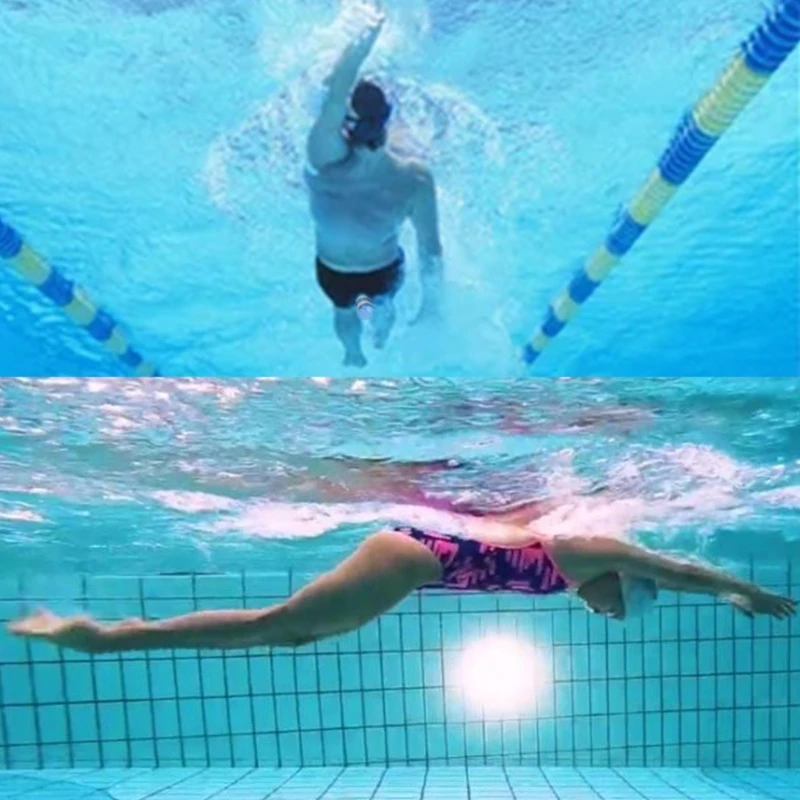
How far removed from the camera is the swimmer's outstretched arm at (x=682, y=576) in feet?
12.7

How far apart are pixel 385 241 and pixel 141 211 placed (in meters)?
1.31

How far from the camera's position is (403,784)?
9.01m

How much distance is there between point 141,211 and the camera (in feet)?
15.4

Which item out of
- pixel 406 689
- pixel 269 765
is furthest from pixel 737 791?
pixel 269 765

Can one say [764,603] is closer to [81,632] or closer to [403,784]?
[81,632]

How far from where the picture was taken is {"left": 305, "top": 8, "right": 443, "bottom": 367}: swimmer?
4273mm

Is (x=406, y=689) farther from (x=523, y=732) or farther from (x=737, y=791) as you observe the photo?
(x=737, y=791)

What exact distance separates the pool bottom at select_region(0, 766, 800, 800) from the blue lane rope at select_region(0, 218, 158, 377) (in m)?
4.84

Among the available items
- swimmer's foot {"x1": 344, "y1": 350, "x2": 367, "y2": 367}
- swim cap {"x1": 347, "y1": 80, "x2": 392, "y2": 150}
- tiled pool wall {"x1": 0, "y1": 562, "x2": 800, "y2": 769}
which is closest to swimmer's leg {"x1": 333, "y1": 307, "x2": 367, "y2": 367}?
swimmer's foot {"x1": 344, "y1": 350, "x2": 367, "y2": 367}

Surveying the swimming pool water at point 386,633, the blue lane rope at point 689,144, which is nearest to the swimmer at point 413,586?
the blue lane rope at point 689,144

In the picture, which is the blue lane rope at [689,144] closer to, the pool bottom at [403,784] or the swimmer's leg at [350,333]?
the swimmer's leg at [350,333]

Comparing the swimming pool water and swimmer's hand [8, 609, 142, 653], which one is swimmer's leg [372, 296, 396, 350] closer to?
the swimming pool water

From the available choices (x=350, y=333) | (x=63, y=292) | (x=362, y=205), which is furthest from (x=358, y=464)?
(x=362, y=205)

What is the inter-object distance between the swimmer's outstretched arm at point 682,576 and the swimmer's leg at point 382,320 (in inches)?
70.3
